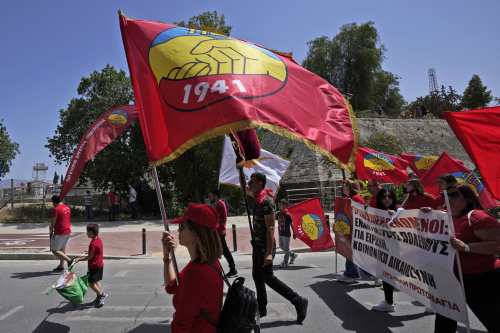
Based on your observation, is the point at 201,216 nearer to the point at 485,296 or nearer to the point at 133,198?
the point at 485,296

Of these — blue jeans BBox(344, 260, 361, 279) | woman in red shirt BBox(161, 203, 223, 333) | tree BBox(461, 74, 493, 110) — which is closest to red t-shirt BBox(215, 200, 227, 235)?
blue jeans BBox(344, 260, 361, 279)

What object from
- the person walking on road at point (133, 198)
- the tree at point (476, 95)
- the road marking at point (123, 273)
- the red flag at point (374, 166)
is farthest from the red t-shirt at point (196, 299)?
the tree at point (476, 95)

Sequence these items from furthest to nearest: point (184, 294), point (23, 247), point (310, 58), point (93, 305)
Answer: point (310, 58), point (23, 247), point (93, 305), point (184, 294)

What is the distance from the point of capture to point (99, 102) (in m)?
21.0

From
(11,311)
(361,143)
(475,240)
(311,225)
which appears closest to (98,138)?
(11,311)

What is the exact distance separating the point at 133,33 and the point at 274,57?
1368mm

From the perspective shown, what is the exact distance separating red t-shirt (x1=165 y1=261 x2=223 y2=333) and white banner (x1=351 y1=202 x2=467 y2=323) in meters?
2.52

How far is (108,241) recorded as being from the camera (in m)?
13.7

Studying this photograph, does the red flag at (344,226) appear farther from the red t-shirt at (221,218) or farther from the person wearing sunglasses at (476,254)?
the person wearing sunglasses at (476,254)

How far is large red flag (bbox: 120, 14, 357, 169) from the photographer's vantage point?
324 centimetres

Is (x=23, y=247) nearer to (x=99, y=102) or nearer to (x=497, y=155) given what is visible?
(x=99, y=102)

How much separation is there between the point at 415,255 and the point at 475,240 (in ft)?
3.42

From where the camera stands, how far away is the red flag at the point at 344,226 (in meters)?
6.93

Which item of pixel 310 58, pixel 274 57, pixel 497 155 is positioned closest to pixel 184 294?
pixel 274 57
